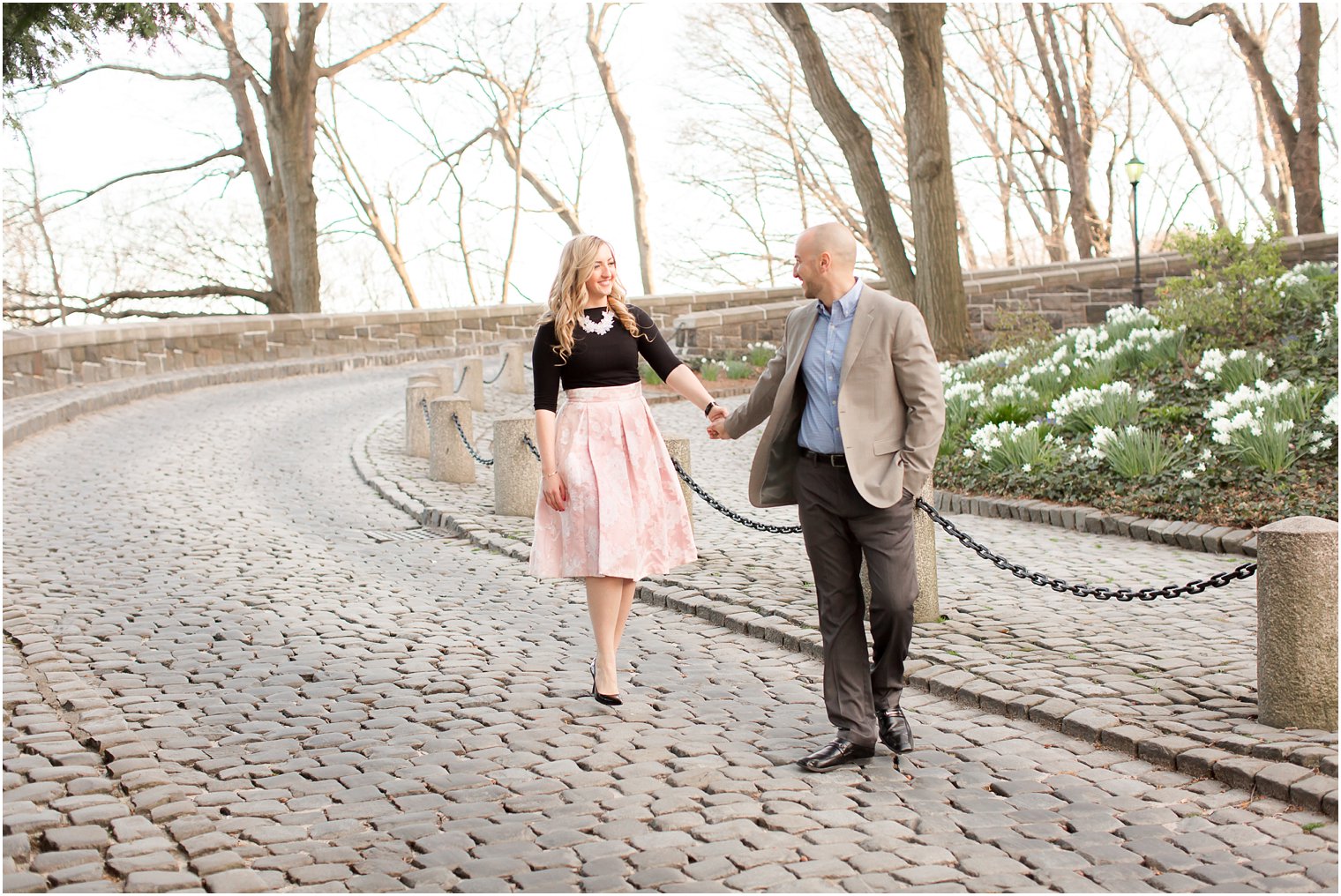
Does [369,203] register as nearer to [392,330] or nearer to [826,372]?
[392,330]

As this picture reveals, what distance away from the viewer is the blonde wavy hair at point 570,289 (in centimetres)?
532

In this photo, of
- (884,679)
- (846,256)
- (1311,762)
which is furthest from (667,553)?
(1311,762)

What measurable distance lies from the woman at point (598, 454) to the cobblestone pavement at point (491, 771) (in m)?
0.55

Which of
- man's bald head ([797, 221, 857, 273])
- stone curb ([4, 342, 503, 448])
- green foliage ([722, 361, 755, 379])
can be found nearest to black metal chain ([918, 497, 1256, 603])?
man's bald head ([797, 221, 857, 273])

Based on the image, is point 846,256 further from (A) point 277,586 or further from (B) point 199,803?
(A) point 277,586

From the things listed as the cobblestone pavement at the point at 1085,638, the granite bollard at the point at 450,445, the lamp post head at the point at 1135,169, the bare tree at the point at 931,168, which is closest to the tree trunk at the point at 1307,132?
the lamp post head at the point at 1135,169

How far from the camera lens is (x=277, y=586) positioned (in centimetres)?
779

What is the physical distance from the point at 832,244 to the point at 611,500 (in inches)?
57.1

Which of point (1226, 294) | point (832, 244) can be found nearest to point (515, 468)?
point (832, 244)

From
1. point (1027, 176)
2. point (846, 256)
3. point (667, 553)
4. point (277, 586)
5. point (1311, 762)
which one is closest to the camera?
point (1311, 762)

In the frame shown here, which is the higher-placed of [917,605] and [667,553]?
[667,553]

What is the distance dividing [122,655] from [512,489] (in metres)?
4.14

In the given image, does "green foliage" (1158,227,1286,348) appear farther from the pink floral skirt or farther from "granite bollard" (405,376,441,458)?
the pink floral skirt

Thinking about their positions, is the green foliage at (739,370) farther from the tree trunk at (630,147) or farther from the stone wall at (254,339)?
the tree trunk at (630,147)
